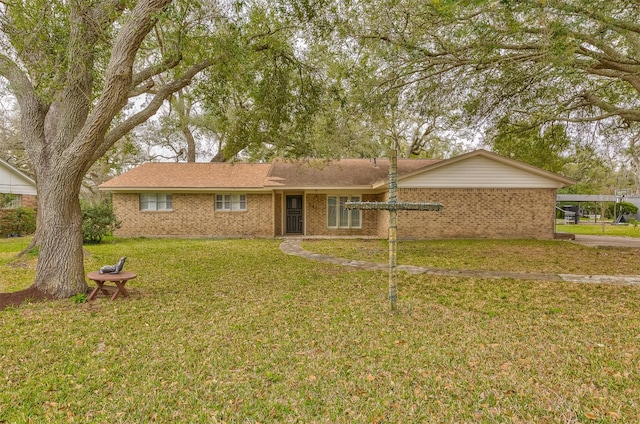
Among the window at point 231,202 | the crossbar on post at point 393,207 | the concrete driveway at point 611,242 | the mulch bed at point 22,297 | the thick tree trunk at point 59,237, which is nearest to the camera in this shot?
the crossbar on post at point 393,207

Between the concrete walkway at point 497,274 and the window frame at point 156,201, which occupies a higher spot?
the window frame at point 156,201

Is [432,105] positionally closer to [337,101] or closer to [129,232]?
[337,101]

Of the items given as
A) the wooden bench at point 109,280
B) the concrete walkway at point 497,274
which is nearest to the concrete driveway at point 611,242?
the concrete walkway at point 497,274

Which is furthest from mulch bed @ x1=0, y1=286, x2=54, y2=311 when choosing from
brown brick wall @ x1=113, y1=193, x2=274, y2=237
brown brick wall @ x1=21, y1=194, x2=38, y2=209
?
brown brick wall @ x1=21, y1=194, x2=38, y2=209

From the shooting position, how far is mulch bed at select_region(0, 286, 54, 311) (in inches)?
211

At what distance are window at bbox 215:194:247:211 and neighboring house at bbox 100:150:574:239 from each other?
1.9 inches

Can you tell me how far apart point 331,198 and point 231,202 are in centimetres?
485

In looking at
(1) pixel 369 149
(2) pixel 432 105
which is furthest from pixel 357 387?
(1) pixel 369 149

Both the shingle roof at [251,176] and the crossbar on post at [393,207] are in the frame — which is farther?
the shingle roof at [251,176]

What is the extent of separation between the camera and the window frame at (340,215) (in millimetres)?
16656

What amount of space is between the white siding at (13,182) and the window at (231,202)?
11.4m

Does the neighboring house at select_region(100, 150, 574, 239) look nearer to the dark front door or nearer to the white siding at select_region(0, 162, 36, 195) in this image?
the dark front door

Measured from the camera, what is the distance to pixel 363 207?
4.77 m

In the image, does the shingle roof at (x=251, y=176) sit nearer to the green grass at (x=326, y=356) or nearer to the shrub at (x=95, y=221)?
the shrub at (x=95, y=221)
